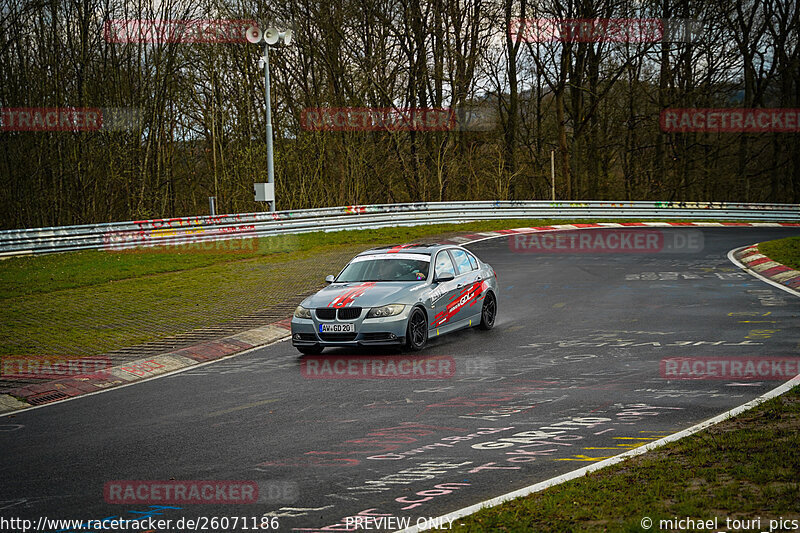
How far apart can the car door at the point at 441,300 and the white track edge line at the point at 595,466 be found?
5250mm

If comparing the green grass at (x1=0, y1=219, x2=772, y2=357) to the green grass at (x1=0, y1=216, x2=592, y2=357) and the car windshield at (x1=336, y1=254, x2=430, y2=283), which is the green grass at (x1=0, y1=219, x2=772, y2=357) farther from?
the car windshield at (x1=336, y1=254, x2=430, y2=283)

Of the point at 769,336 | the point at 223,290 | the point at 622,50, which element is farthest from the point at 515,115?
the point at 769,336

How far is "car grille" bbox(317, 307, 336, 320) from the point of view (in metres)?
12.1

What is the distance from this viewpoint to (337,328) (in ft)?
39.4

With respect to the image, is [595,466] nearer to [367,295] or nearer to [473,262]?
[367,295]

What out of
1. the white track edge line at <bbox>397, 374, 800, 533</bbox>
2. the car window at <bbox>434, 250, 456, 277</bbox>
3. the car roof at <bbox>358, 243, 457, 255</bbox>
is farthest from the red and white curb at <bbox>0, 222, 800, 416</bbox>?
the white track edge line at <bbox>397, 374, 800, 533</bbox>

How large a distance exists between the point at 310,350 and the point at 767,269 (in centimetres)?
1314

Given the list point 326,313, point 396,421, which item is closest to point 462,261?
point 326,313

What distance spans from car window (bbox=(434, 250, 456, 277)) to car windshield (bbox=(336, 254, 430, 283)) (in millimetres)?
196

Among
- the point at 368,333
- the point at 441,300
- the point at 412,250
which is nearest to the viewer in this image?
the point at 368,333

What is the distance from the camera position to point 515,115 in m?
49.7

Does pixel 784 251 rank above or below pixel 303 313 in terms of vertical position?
below

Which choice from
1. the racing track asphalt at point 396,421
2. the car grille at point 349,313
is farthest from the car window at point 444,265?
the car grille at point 349,313

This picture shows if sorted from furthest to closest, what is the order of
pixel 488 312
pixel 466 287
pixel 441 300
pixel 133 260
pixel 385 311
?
pixel 133 260 < pixel 488 312 < pixel 466 287 < pixel 441 300 < pixel 385 311
